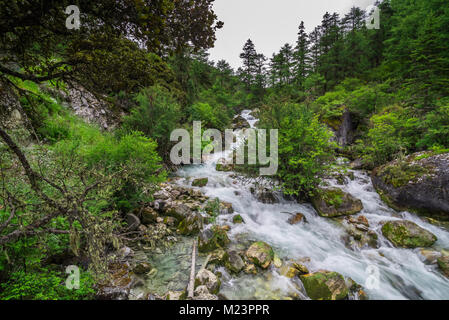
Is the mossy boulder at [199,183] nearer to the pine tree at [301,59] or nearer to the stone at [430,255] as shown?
the stone at [430,255]

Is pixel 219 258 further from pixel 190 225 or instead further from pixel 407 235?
pixel 407 235

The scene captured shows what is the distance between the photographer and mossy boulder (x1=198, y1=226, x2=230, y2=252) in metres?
5.14

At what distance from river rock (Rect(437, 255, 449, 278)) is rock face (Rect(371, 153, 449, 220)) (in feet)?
8.61

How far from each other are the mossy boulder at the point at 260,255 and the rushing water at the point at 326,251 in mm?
261

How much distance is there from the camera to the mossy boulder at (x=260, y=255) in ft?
15.2

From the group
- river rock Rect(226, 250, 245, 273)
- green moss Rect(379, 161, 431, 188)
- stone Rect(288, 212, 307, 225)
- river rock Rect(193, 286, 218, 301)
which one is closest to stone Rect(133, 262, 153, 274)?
river rock Rect(193, 286, 218, 301)

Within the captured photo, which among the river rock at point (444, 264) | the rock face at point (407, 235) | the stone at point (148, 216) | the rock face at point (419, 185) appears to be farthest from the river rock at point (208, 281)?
the rock face at point (419, 185)

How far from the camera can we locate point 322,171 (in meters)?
7.39

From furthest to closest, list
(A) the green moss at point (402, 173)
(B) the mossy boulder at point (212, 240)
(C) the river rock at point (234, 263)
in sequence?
(A) the green moss at point (402, 173) < (B) the mossy boulder at point (212, 240) < (C) the river rock at point (234, 263)

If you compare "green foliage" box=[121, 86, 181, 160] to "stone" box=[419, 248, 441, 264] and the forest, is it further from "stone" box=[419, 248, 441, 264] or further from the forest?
"stone" box=[419, 248, 441, 264]

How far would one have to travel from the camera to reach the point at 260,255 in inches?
187
